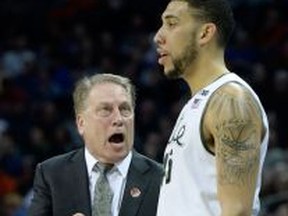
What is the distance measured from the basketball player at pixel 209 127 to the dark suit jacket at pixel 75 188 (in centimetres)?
75

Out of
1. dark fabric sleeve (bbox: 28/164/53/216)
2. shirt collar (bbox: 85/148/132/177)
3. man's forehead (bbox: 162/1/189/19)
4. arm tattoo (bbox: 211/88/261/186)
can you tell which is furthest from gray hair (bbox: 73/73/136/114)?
arm tattoo (bbox: 211/88/261/186)

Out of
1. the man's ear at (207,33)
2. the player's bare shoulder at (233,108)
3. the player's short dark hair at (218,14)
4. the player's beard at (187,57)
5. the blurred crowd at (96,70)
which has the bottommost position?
the blurred crowd at (96,70)

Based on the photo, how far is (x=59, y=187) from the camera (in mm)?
4730

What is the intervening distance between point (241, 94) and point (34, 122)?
763 centimetres

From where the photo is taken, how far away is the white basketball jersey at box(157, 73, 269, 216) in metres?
3.81

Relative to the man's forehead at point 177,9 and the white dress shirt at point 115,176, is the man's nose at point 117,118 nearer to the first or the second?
the white dress shirt at point 115,176

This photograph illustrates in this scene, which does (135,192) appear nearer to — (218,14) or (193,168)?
A: (193,168)

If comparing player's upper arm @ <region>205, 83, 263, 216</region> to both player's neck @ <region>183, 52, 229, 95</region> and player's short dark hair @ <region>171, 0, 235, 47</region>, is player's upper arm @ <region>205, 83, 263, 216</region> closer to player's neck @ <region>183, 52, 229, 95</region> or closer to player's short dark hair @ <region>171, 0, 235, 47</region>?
player's neck @ <region>183, 52, 229, 95</region>

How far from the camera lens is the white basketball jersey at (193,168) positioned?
3811 millimetres

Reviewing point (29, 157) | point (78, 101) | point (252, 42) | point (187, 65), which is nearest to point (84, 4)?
point (252, 42)

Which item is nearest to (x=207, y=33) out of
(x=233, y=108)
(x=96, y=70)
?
(x=233, y=108)

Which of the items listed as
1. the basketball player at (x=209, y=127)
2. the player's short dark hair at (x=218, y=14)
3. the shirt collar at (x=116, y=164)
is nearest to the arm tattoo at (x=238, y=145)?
the basketball player at (x=209, y=127)

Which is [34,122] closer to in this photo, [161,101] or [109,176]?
[161,101]

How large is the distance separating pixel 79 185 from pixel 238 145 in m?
1.24
